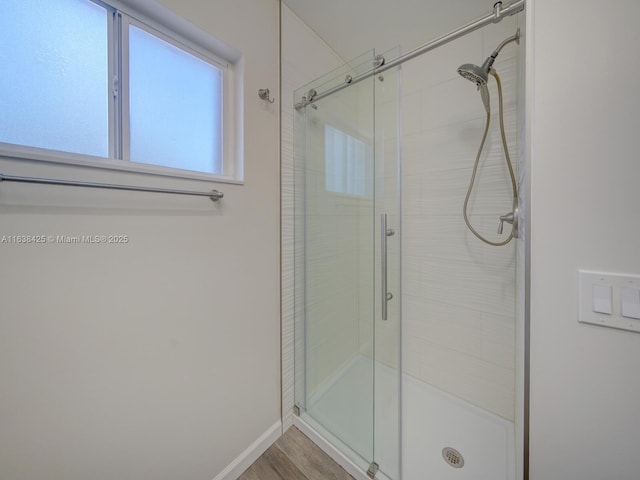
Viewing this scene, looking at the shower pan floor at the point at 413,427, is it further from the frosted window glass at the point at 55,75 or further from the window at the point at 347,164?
the frosted window glass at the point at 55,75

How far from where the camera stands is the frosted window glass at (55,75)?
2.33 ft

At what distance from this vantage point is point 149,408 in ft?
3.03

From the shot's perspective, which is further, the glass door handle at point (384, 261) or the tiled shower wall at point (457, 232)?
the tiled shower wall at point (457, 232)

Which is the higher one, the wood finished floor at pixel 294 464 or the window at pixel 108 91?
the window at pixel 108 91

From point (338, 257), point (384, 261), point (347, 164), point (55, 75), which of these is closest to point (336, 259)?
point (338, 257)

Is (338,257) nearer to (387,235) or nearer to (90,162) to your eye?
(387,235)

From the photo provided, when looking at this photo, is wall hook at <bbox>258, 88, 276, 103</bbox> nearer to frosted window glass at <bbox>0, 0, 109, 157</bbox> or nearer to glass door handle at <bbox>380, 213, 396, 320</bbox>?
frosted window glass at <bbox>0, 0, 109, 157</bbox>

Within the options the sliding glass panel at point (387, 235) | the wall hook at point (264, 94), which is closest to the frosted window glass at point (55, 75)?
the wall hook at point (264, 94)

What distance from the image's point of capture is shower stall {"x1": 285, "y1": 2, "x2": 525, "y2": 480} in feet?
4.15

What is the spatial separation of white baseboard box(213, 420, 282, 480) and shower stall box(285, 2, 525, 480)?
166 mm

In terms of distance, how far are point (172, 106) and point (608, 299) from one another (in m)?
1.59

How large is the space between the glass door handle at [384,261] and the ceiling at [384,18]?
1158mm

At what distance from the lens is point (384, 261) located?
1.21 metres

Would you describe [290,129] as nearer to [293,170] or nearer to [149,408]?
[293,170]
